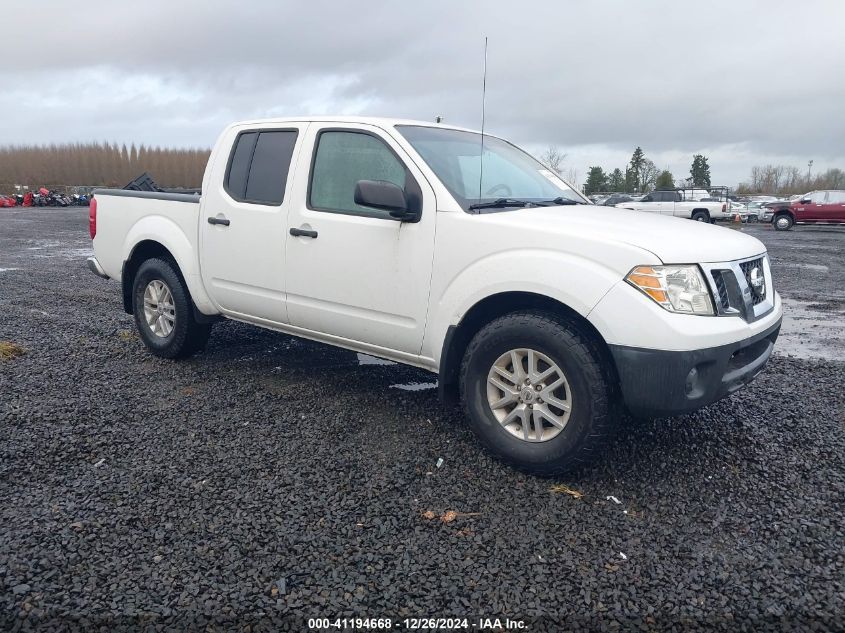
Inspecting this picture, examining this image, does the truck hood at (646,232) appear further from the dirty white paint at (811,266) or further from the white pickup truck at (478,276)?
the dirty white paint at (811,266)

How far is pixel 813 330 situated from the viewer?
7316mm

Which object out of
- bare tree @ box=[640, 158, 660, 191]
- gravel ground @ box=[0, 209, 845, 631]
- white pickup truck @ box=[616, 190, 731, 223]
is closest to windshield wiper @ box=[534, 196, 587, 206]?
gravel ground @ box=[0, 209, 845, 631]

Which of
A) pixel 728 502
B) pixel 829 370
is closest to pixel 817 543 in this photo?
pixel 728 502

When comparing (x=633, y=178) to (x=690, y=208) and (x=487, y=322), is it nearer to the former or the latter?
(x=690, y=208)

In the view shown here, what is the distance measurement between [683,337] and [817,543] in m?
1.05

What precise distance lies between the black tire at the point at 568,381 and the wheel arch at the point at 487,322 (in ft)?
0.16

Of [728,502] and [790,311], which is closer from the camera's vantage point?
[728,502]

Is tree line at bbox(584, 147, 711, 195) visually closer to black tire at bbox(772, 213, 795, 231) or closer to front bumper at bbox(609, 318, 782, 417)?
black tire at bbox(772, 213, 795, 231)

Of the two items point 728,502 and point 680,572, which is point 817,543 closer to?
point 728,502

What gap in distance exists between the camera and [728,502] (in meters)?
3.31

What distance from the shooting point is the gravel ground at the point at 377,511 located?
8.30ft

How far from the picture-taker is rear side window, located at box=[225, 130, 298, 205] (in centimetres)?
471

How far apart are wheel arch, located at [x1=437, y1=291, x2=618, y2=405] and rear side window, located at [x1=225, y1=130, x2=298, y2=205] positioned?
5.58 ft

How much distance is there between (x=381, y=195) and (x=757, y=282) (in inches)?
84.8
